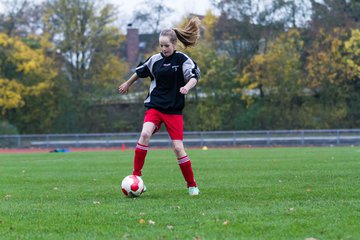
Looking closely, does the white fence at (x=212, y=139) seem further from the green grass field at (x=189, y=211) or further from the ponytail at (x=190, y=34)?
the ponytail at (x=190, y=34)

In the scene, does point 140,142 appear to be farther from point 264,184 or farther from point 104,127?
point 104,127

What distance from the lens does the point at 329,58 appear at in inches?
1706

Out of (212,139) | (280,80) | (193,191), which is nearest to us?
(193,191)

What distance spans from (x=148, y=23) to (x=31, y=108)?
38.7 feet

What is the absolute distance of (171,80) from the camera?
8570 mm

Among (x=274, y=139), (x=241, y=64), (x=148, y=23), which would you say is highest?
(x=148, y=23)

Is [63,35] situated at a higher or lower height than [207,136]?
higher

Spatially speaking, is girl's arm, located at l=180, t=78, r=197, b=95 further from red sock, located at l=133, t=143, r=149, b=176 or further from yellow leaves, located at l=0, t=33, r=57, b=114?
yellow leaves, located at l=0, t=33, r=57, b=114

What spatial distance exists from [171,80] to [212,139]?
29.7m

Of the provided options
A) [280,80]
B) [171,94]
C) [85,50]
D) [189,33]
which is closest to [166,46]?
[189,33]

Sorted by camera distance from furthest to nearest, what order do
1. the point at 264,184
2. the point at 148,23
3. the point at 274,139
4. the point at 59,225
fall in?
the point at 148,23, the point at 274,139, the point at 264,184, the point at 59,225

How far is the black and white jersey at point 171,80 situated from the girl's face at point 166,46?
87 millimetres

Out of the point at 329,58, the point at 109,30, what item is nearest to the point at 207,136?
the point at 329,58

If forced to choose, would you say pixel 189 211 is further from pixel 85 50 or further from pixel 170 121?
pixel 85 50
